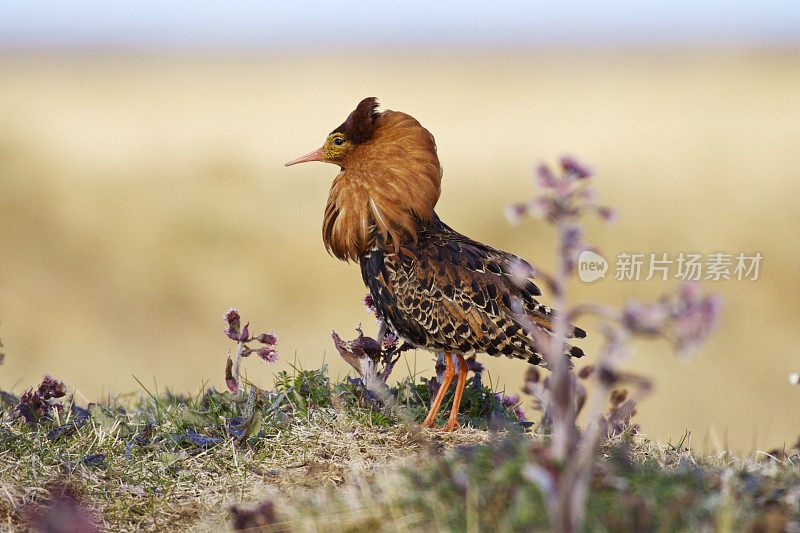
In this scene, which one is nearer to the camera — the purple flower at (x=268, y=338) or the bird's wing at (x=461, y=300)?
the bird's wing at (x=461, y=300)

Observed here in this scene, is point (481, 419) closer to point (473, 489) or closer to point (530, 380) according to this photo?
point (530, 380)

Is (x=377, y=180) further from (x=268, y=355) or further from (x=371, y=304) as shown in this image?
(x=268, y=355)

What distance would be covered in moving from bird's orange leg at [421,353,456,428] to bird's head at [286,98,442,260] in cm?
77

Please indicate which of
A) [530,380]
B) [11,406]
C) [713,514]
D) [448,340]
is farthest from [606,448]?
[11,406]

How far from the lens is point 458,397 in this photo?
196 inches

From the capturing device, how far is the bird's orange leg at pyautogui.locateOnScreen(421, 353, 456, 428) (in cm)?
484

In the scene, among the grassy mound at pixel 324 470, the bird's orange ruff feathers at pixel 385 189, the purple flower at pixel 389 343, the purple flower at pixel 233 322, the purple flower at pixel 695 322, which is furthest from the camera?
the bird's orange ruff feathers at pixel 385 189

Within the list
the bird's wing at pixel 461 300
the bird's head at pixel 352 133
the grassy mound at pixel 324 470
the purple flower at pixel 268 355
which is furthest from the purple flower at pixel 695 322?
the bird's head at pixel 352 133

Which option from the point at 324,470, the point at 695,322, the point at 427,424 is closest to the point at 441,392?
the point at 427,424

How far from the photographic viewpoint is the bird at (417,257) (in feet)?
15.8

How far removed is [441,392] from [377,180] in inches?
54.7

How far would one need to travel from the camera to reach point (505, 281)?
497cm

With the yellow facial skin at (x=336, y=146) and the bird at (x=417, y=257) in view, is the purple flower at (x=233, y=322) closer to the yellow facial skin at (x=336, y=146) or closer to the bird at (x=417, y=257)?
the bird at (x=417, y=257)

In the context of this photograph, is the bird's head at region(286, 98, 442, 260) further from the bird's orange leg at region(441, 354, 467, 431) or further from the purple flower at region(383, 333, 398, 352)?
the bird's orange leg at region(441, 354, 467, 431)
